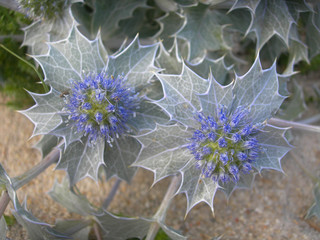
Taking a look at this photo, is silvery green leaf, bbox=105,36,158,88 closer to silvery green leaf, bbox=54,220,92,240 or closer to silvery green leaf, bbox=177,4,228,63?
silvery green leaf, bbox=177,4,228,63

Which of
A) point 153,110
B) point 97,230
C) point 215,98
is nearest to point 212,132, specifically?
point 215,98

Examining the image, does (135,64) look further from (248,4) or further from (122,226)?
(122,226)

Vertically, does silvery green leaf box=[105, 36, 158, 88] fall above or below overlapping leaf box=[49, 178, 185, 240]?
above

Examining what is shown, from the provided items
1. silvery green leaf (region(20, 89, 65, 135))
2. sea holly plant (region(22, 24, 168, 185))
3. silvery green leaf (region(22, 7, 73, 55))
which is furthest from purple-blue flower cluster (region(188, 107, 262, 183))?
silvery green leaf (region(22, 7, 73, 55))

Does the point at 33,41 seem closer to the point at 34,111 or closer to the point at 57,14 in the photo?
the point at 57,14

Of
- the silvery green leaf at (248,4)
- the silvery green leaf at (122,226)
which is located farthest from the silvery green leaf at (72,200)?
the silvery green leaf at (248,4)

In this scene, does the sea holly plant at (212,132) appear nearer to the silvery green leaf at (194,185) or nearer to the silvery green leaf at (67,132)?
the silvery green leaf at (194,185)

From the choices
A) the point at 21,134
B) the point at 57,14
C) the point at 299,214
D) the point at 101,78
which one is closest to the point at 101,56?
the point at 101,78
